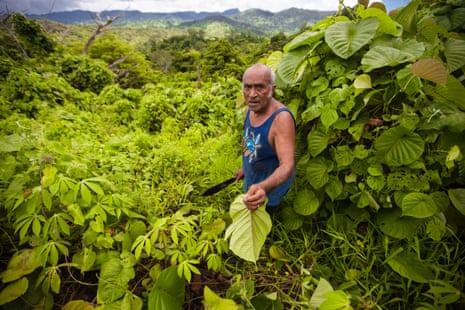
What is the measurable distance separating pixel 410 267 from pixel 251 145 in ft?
3.57

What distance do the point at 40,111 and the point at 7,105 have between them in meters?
0.54

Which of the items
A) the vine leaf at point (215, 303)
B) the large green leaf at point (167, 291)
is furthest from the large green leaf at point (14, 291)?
the vine leaf at point (215, 303)

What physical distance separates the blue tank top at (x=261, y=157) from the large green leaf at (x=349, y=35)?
429mm

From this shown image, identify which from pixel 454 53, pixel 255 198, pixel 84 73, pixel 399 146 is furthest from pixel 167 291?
pixel 84 73

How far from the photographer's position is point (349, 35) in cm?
136

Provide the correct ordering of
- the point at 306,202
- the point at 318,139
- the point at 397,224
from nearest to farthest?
the point at 397,224, the point at 318,139, the point at 306,202

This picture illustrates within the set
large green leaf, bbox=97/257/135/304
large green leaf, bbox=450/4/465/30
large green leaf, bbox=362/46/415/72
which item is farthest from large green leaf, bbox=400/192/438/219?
large green leaf, bbox=97/257/135/304

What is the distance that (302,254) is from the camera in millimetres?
1671

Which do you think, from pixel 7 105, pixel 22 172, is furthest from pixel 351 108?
pixel 7 105

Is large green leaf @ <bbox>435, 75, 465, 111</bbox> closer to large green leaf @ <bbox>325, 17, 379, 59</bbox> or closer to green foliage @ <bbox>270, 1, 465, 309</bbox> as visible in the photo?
green foliage @ <bbox>270, 1, 465, 309</bbox>

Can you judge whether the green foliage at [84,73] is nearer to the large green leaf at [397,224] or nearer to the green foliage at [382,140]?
the green foliage at [382,140]

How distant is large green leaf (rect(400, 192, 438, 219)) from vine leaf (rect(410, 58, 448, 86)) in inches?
21.7

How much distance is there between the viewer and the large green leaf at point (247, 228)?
1.14 metres

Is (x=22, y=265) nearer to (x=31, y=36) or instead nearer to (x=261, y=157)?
(x=261, y=157)
